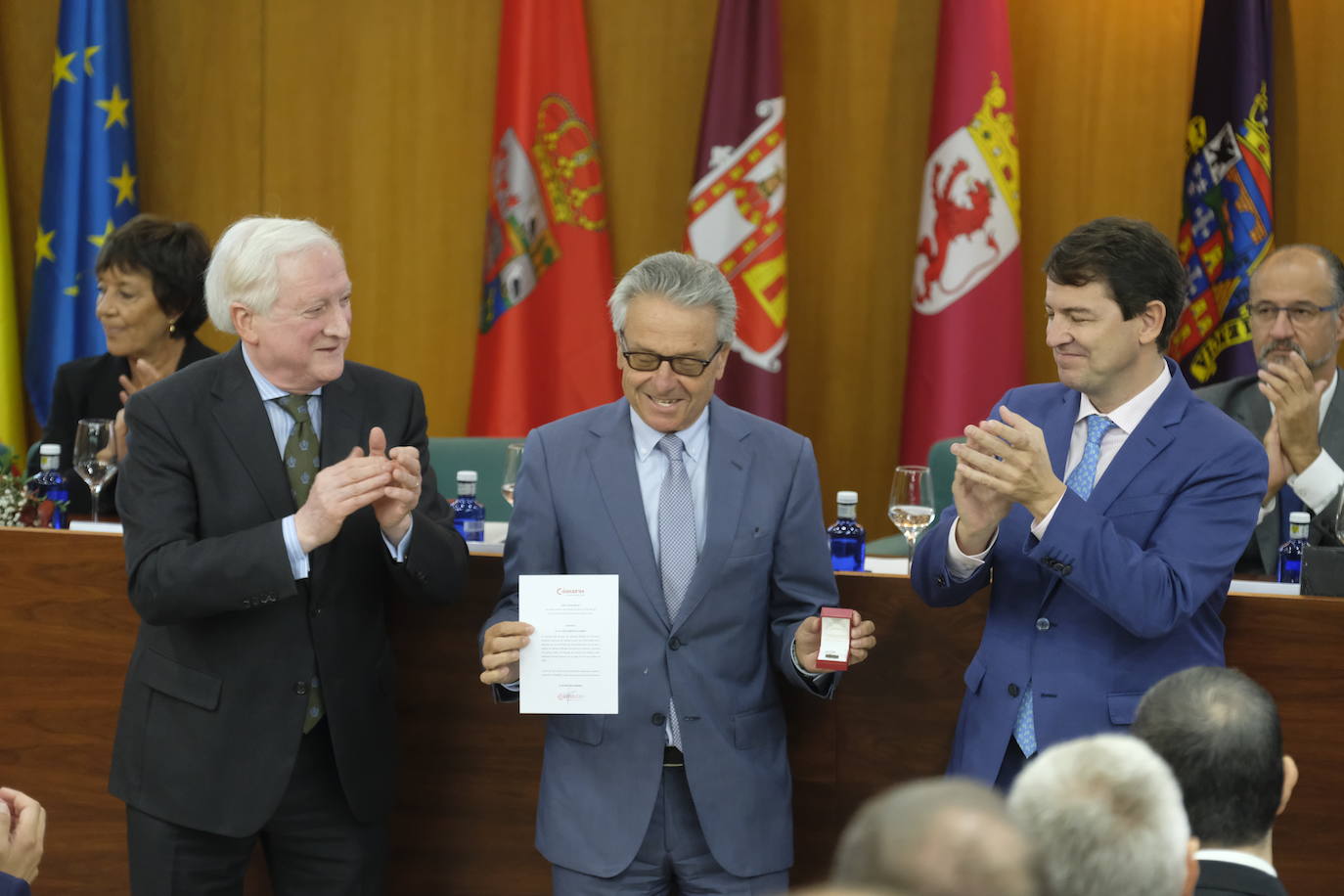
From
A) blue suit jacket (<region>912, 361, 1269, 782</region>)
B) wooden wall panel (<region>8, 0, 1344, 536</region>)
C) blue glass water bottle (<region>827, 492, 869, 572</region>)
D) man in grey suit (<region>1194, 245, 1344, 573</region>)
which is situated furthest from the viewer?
wooden wall panel (<region>8, 0, 1344, 536</region>)

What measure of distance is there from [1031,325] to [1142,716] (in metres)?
4.57

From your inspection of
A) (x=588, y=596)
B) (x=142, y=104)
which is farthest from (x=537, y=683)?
(x=142, y=104)

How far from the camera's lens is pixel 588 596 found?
2805 mm

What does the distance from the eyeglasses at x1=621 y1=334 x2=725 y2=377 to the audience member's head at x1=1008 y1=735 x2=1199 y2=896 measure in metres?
1.45

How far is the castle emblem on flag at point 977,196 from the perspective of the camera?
5.98m

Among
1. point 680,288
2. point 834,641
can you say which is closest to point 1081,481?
point 834,641

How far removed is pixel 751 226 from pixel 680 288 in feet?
10.7

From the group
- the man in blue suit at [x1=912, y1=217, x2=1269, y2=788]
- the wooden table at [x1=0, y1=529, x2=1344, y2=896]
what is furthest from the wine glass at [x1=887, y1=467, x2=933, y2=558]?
the man in blue suit at [x1=912, y1=217, x2=1269, y2=788]

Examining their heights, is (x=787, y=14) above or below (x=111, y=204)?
above

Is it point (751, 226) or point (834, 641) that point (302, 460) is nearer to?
point (834, 641)

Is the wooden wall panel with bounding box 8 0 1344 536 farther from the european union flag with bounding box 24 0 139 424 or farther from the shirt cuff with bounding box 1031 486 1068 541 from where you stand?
the shirt cuff with bounding box 1031 486 1068 541

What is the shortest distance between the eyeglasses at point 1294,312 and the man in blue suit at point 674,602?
2.18m

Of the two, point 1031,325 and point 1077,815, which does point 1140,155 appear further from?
point 1077,815

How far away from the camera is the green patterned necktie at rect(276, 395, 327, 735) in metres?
3.01
